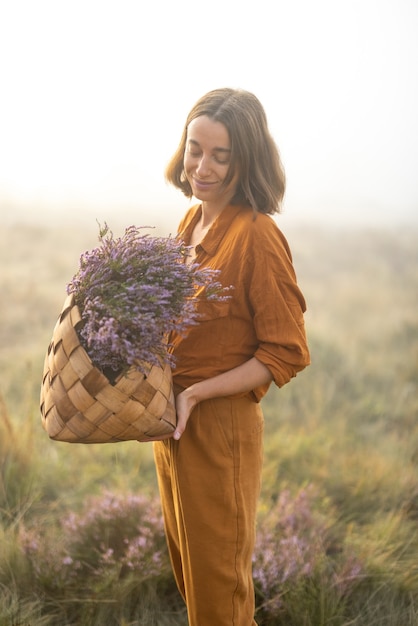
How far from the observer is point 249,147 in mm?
1601

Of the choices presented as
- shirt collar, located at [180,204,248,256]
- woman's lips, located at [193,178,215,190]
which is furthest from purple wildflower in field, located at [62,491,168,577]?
woman's lips, located at [193,178,215,190]

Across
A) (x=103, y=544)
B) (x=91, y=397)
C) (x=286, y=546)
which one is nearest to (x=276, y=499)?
(x=286, y=546)

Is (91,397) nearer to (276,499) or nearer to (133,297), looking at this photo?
(133,297)

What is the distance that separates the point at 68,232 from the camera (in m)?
6.98

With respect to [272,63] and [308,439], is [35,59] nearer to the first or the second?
[272,63]

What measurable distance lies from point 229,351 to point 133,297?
0.38 metres

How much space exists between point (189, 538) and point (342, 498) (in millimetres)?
1871

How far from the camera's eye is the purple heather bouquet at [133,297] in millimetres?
1319

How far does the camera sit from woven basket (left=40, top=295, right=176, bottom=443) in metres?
1.35

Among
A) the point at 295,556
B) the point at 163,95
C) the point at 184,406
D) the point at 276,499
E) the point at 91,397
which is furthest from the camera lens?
the point at 163,95

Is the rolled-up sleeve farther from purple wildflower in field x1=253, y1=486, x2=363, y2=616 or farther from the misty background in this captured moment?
the misty background

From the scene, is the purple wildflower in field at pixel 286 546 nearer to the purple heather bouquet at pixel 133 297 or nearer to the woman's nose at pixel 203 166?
the purple heather bouquet at pixel 133 297

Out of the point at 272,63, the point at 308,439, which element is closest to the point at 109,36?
the point at 272,63

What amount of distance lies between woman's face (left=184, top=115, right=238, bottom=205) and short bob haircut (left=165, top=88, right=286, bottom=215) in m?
0.02
